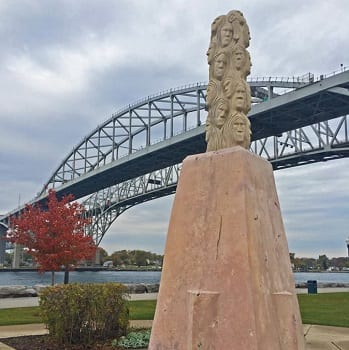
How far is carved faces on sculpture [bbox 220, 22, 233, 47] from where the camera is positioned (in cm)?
535

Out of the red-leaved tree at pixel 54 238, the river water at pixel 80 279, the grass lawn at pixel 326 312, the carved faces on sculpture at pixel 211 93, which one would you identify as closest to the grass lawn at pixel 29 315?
the red-leaved tree at pixel 54 238

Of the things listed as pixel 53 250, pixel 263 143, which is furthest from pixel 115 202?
pixel 53 250

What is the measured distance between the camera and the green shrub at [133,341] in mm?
7273

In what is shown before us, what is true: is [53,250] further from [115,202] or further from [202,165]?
[115,202]

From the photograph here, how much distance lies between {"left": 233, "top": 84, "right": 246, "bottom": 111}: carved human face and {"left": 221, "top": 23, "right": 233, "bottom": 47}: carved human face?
527 millimetres

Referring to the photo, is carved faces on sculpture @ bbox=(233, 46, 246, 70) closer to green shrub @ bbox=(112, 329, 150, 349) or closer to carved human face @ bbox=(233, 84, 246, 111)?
carved human face @ bbox=(233, 84, 246, 111)

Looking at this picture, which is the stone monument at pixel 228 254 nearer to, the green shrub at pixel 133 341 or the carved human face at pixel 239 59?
the carved human face at pixel 239 59

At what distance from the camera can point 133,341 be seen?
7.45 metres

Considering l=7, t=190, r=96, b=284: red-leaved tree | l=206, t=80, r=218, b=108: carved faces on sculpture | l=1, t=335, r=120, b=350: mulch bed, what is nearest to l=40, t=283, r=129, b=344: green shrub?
l=1, t=335, r=120, b=350: mulch bed

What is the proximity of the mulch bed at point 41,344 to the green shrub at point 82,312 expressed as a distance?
125 millimetres

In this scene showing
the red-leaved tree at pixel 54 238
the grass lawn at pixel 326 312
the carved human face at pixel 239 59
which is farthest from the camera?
the red-leaved tree at pixel 54 238

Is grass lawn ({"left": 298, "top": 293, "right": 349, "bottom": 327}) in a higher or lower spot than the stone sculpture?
lower

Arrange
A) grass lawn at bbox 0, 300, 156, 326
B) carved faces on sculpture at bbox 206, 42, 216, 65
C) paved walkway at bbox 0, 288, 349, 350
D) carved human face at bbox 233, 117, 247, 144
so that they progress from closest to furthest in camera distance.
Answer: carved human face at bbox 233, 117, 247, 144
carved faces on sculpture at bbox 206, 42, 216, 65
paved walkway at bbox 0, 288, 349, 350
grass lawn at bbox 0, 300, 156, 326

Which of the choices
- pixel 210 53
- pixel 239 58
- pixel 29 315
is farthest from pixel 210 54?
pixel 29 315
